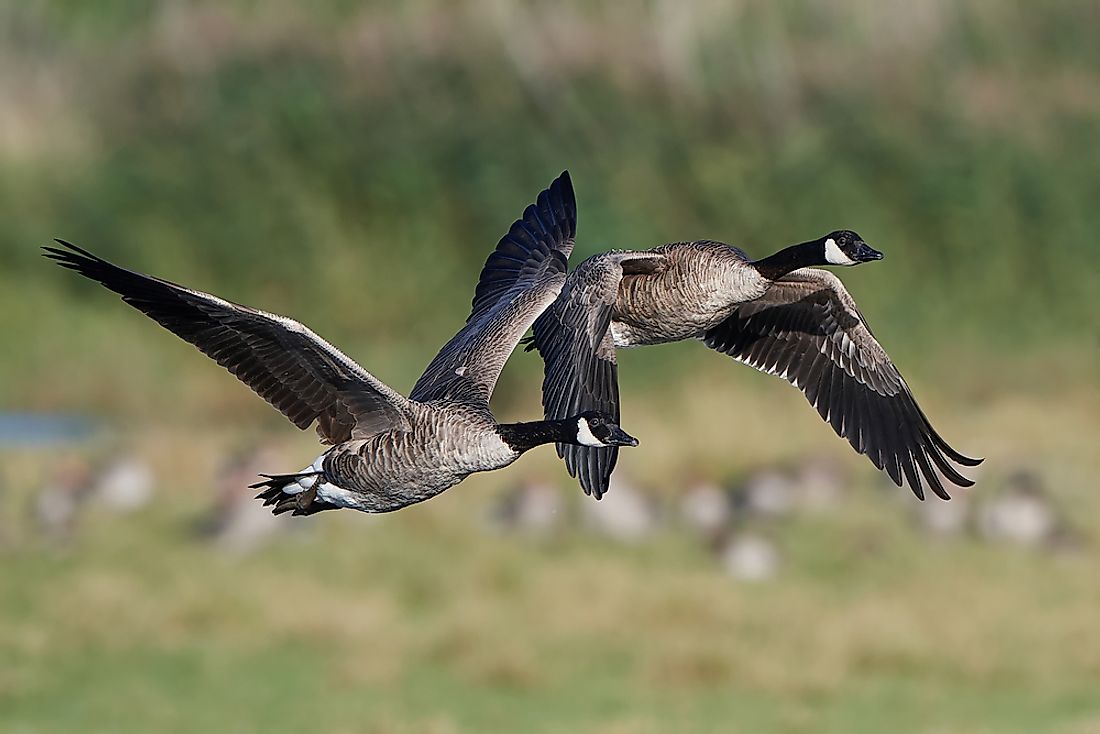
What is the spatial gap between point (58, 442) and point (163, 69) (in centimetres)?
800

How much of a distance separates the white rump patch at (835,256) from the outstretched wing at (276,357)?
2.27m

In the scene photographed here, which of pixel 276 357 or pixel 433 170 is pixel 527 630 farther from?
pixel 276 357

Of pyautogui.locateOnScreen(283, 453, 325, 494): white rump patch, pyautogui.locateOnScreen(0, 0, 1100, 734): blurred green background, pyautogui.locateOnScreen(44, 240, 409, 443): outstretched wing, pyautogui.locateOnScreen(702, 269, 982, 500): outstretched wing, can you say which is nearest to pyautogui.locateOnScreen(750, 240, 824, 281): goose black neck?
pyautogui.locateOnScreen(702, 269, 982, 500): outstretched wing

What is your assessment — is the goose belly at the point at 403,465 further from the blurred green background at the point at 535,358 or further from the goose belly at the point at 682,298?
the blurred green background at the point at 535,358

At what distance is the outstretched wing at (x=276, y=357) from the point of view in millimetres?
7309

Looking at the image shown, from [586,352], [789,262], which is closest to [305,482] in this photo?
[586,352]

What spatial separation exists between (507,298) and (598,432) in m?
2.18

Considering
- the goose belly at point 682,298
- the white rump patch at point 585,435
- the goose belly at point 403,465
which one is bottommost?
the goose belly at point 403,465

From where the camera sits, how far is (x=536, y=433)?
7.47 metres

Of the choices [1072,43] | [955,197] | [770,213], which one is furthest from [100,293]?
[1072,43]

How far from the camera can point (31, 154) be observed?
32.1 m

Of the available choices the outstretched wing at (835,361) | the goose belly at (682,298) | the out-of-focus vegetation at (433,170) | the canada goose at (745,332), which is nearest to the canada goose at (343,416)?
the canada goose at (745,332)

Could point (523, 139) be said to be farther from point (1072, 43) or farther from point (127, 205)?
point (1072, 43)

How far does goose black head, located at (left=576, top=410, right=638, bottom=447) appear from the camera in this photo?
7.43m
